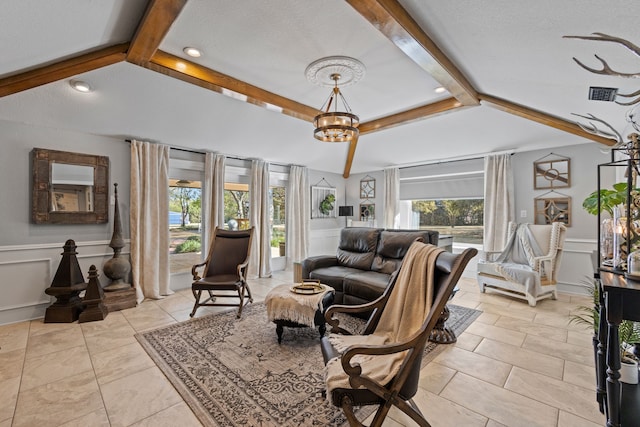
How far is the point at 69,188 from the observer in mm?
3596

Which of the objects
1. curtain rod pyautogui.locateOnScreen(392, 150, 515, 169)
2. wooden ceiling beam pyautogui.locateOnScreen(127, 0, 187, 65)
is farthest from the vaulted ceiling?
curtain rod pyautogui.locateOnScreen(392, 150, 515, 169)

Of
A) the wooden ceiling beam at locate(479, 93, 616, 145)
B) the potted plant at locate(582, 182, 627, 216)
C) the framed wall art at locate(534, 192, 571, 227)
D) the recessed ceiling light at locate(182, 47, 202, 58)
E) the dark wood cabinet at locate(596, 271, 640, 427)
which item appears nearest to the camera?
the dark wood cabinet at locate(596, 271, 640, 427)

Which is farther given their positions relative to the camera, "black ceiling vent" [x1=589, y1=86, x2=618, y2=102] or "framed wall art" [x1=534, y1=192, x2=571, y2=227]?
"framed wall art" [x1=534, y1=192, x2=571, y2=227]

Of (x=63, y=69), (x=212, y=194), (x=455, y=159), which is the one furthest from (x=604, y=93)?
(x=212, y=194)

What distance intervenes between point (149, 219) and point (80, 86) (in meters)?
1.86

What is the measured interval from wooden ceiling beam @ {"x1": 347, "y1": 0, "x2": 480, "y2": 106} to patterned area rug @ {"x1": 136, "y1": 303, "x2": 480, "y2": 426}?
2.65 metres

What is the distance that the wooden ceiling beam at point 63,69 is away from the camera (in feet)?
8.55

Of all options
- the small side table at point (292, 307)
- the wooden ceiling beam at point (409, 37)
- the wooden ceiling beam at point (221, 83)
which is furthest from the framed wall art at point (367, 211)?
the small side table at point (292, 307)

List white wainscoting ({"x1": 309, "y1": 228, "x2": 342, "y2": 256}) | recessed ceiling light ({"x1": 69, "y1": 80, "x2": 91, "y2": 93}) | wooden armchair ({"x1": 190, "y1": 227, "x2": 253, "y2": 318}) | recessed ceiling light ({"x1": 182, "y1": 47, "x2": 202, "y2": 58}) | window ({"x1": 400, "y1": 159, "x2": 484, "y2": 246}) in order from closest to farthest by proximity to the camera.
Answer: recessed ceiling light ({"x1": 182, "y1": 47, "x2": 202, "y2": 58}) < recessed ceiling light ({"x1": 69, "y1": 80, "x2": 91, "y2": 93}) < wooden armchair ({"x1": 190, "y1": 227, "x2": 253, "y2": 318}) < window ({"x1": 400, "y1": 159, "x2": 484, "y2": 246}) < white wainscoting ({"x1": 309, "y1": 228, "x2": 342, "y2": 256})

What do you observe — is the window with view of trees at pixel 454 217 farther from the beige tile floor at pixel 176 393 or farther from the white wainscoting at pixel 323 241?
the beige tile floor at pixel 176 393

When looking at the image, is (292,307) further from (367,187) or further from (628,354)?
(367,187)

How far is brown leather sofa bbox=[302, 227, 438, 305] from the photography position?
329cm

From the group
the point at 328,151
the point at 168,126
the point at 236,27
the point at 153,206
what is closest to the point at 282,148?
the point at 328,151

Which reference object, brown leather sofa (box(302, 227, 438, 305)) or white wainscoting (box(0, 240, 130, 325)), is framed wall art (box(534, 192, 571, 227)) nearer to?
brown leather sofa (box(302, 227, 438, 305))
